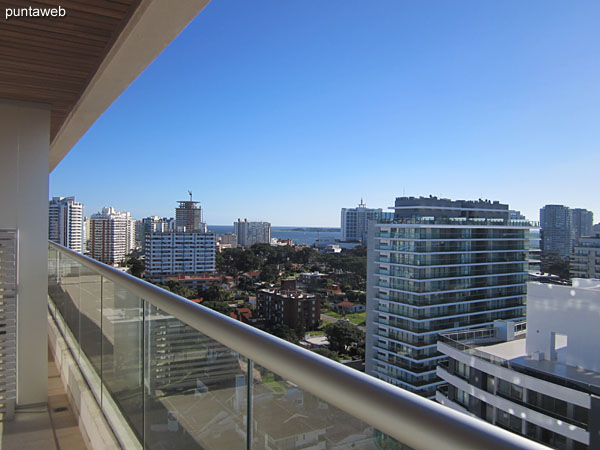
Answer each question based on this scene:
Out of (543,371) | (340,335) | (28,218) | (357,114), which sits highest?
(357,114)

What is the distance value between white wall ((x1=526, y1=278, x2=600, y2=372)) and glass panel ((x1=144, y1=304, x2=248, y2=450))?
1203cm

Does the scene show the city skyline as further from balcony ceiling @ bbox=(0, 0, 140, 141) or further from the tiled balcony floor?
the tiled balcony floor

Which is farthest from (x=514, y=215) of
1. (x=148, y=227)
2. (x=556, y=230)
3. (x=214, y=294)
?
(x=148, y=227)

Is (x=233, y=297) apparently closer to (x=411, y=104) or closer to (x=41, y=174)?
(x=41, y=174)

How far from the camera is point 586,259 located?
1490 centimetres

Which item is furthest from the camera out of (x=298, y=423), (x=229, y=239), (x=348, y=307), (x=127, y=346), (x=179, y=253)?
(x=229, y=239)

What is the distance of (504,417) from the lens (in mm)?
10148

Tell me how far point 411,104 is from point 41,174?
51960 millimetres

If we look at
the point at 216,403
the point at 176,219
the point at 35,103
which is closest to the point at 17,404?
the point at 35,103

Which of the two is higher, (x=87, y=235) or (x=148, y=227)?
(x=148, y=227)

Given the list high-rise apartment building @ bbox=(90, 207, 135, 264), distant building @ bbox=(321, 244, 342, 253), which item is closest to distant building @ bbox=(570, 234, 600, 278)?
high-rise apartment building @ bbox=(90, 207, 135, 264)

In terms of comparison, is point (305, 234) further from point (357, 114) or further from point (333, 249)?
point (357, 114)

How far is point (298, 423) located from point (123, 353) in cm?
140

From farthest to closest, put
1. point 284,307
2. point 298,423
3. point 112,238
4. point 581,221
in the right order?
point 581,221
point 284,307
point 112,238
point 298,423
